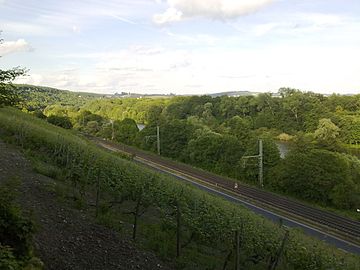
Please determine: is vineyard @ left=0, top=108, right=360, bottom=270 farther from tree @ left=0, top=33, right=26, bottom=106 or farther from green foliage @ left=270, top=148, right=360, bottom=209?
green foliage @ left=270, top=148, right=360, bottom=209

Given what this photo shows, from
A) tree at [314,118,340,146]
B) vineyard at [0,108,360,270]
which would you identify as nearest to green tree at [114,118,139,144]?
tree at [314,118,340,146]

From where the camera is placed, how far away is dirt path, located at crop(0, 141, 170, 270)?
7062 mm

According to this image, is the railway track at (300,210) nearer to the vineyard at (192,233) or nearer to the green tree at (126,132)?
the vineyard at (192,233)

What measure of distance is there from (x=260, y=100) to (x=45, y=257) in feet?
256

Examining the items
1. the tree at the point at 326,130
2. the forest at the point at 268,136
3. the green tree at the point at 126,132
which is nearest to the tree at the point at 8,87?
the forest at the point at 268,136

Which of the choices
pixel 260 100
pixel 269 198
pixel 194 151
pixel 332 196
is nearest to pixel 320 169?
pixel 332 196

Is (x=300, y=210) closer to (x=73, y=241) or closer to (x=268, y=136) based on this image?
(x=268, y=136)

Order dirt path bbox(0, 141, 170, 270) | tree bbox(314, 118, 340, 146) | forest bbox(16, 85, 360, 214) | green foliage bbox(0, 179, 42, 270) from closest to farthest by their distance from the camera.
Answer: green foliage bbox(0, 179, 42, 270) < dirt path bbox(0, 141, 170, 270) < forest bbox(16, 85, 360, 214) < tree bbox(314, 118, 340, 146)

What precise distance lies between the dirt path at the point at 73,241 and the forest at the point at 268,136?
4797 mm

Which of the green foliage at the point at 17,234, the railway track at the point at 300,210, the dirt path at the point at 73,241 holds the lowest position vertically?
the railway track at the point at 300,210

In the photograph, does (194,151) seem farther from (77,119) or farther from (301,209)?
(77,119)

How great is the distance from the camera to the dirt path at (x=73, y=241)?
278 inches

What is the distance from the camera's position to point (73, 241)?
7.80m

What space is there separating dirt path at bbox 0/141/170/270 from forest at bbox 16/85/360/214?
4797mm
